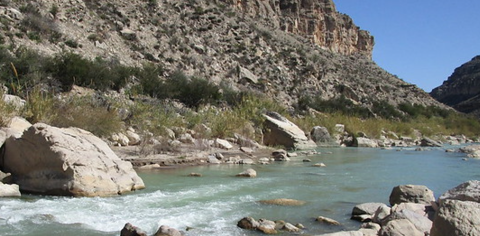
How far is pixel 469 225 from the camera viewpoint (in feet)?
12.8

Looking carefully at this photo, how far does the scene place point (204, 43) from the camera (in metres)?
38.2

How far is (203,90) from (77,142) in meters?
19.8

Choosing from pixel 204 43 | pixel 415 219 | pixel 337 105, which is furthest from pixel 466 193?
pixel 337 105

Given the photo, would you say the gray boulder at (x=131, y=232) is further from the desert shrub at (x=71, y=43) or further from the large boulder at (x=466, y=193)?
the desert shrub at (x=71, y=43)

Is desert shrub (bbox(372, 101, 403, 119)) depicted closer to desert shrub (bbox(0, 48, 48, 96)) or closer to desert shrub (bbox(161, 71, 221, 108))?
desert shrub (bbox(161, 71, 221, 108))

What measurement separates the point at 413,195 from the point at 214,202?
320cm

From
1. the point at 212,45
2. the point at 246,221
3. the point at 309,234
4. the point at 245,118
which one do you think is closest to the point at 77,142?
the point at 246,221

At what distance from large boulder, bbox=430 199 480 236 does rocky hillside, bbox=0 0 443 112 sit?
941 inches

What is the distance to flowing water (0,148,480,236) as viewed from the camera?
532 centimetres

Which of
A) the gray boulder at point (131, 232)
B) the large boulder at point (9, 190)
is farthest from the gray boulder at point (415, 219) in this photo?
the large boulder at point (9, 190)

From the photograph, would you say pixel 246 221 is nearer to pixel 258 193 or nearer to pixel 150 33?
pixel 258 193

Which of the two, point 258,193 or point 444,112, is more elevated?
point 444,112

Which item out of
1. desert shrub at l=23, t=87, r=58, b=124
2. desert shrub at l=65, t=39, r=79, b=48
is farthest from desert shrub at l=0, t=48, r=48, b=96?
desert shrub at l=23, t=87, r=58, b=124

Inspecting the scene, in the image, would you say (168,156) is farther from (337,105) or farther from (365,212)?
(337,105)
